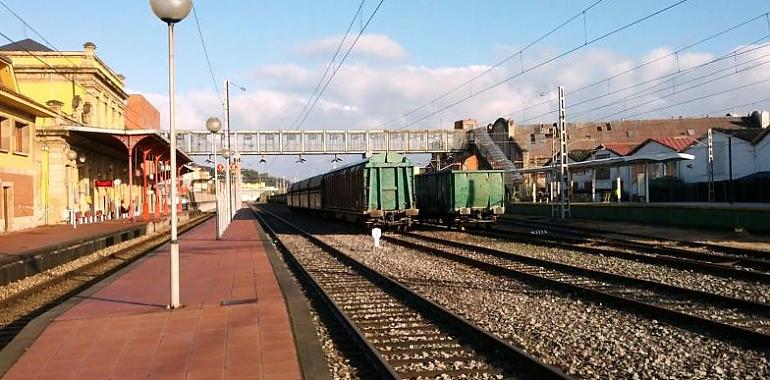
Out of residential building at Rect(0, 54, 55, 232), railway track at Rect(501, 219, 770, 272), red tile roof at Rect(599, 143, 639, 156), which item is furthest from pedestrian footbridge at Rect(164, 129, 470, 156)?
railway track at Rect(501, 219, 770, 272)

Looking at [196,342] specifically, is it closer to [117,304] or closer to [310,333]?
[310,333]

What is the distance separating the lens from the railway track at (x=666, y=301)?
7.65m

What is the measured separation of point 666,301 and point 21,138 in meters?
29.1

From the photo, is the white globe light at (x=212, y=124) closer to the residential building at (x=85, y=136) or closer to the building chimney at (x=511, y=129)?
the residential building at (x=85, y=136)

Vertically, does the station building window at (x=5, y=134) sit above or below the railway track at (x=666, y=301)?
above

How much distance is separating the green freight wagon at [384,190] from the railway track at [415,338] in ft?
42.7

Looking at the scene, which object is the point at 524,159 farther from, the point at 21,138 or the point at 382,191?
the point at 21,138

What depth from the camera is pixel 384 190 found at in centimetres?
2581

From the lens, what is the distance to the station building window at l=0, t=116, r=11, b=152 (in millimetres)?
27636

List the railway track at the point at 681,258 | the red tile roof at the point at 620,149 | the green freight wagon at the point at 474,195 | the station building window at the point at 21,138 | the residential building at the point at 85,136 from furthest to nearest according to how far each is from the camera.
→ the red tile roof at the point at 620,149
the residential building at the point at 85,136
the station building window at the point at 21,138
the green freight wagon at the point at 474,195
the railway track at the point at 681,258

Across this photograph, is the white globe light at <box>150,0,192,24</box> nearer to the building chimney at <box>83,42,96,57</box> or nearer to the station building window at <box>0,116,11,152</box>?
the station building window at <box>0,116,11,152</box>

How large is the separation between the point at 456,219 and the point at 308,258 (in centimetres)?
1090

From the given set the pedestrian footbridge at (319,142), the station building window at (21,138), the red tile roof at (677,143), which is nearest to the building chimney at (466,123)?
the pedestrian footbridge at (319,142)

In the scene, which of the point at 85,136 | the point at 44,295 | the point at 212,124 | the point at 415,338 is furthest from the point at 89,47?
the point at 415,338
